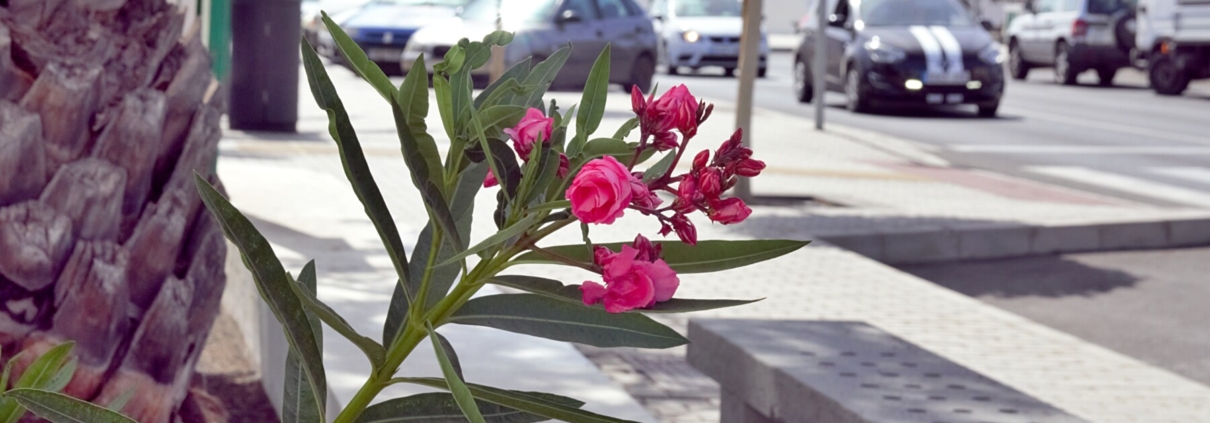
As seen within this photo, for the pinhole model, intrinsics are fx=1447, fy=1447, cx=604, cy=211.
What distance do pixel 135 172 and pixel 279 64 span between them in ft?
33.5

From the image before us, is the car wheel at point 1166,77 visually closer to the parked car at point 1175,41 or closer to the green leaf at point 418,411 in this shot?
the parked car at point 1175,41

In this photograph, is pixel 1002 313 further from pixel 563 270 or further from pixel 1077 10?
pixel 1077 10

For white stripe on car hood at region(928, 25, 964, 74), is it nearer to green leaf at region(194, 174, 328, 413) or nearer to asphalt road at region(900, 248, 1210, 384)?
asphalt road at region(900, 248, 1210, 384)

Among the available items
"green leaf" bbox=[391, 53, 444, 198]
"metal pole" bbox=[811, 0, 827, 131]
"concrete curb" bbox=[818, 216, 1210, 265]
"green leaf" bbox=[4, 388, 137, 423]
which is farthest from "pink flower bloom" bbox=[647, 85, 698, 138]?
"metal pole" bbox=[811, 0, 827, 131]

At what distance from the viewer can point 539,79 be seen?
157 cm

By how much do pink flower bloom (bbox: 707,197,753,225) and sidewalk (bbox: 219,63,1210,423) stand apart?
177 cm

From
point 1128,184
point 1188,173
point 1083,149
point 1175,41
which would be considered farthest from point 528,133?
point 1175,41

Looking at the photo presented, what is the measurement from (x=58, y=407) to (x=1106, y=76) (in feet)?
87.9

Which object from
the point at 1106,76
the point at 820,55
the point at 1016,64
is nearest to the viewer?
the point at 820,55

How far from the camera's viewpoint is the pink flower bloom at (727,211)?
1.40 m

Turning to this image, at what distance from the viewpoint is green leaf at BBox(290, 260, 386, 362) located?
1.41m

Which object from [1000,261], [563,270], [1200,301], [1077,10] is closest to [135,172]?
[563,270]

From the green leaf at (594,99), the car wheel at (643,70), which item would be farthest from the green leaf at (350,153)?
the car wheel at (643,70)

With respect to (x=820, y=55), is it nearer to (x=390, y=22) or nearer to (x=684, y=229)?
(x=390, y=22)
